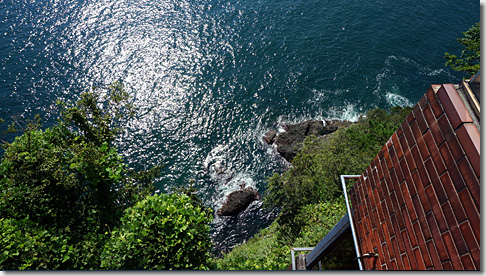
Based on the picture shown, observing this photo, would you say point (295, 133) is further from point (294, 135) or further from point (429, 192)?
point (429, 192)

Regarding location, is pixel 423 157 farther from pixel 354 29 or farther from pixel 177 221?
pixel 354 29

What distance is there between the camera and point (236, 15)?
173 ft

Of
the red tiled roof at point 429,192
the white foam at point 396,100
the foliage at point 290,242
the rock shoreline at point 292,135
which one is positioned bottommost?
the red tiled roof at point 429,192

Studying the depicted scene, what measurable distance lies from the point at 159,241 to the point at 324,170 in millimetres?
14461

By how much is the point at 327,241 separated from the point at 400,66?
42.2m

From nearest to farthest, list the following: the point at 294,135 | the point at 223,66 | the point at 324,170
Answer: the point at 324,170 < the point at 294,135 < the point at 223,66

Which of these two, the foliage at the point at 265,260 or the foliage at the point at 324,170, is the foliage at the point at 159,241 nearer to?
the foliage at the point at 265,260

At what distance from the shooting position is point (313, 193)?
74.4 feet

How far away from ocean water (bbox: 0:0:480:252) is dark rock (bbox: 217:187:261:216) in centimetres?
85

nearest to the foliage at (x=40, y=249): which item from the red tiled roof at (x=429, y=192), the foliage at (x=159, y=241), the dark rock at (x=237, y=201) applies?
the foliage at (x=159, y=241)

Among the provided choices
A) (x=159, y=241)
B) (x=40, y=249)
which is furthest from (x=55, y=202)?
(x=159, y=241)

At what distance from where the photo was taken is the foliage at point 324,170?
2219 centimetres

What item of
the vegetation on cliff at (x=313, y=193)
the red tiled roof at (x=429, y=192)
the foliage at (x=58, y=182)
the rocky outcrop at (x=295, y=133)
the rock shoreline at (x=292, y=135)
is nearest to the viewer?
the red tiled roof at (x=429, y=192)

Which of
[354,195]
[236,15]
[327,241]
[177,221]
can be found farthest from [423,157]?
[236,15]
